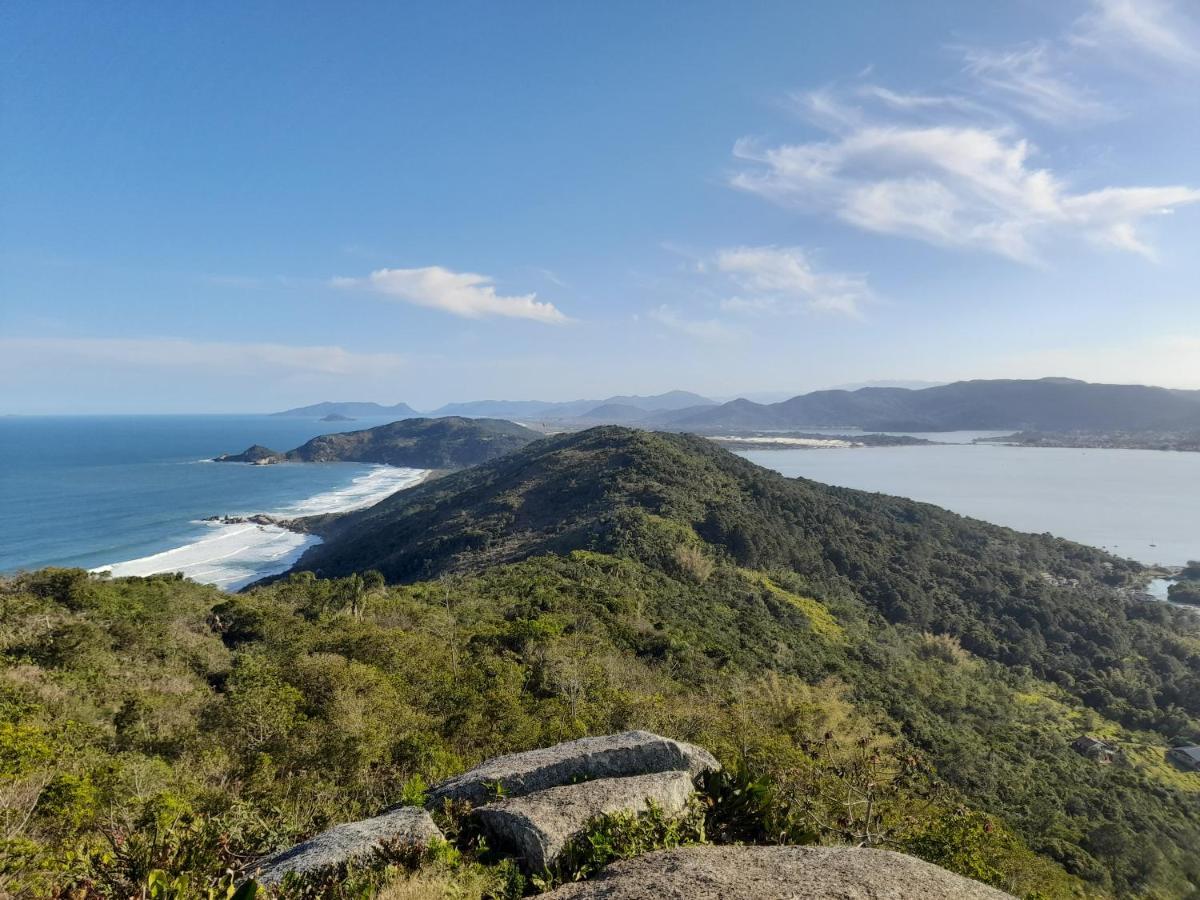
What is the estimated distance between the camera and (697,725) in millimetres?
14914

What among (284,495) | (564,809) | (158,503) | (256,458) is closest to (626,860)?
(564,809)

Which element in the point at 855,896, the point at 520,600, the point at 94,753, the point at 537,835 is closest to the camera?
the point at 855,896

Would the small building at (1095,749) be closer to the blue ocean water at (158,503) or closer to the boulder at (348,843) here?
the boulder at (348,843)

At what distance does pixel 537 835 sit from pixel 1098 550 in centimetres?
10537

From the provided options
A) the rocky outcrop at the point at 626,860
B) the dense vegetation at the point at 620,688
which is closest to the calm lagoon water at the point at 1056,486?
the dense vegetation at the point at 620,688

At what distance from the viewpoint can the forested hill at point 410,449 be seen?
16988 cm

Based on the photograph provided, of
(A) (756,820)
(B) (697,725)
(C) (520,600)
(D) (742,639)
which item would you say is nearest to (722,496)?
(D) (742,639)

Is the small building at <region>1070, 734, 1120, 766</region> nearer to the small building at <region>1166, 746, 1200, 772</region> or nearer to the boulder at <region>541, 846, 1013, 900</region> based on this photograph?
the small building at <region>1166, 746, 1200, 772</region>

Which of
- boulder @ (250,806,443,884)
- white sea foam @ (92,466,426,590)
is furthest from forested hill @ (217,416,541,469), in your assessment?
boulder @ (250,806,443,884)

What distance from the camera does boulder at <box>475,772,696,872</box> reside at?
7.29m

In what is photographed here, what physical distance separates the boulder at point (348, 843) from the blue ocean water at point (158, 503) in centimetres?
5922

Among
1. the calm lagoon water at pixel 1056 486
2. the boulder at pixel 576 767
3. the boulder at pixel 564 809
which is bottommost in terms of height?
the calm lagoon water at pixel 1056 486

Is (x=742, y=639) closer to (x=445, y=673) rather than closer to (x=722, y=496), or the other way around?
(x=445, y=673)

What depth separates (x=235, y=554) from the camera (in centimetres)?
6769
